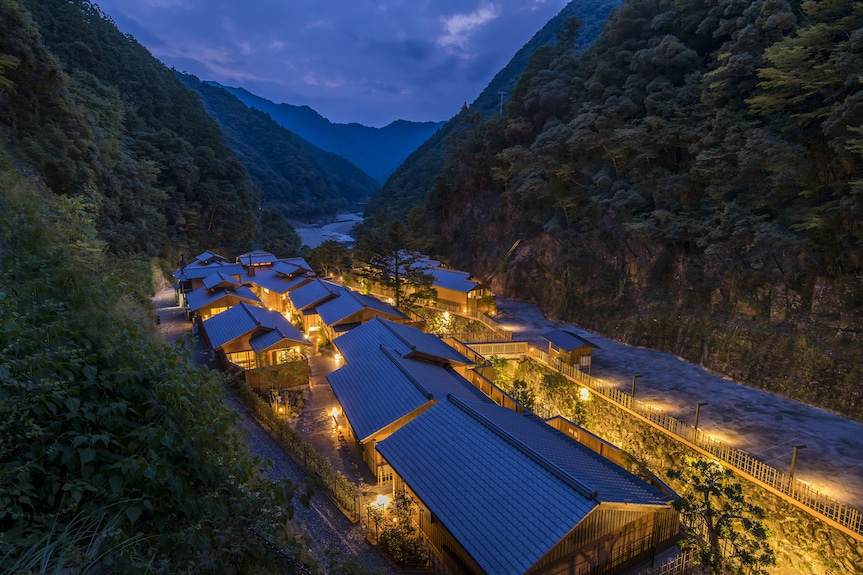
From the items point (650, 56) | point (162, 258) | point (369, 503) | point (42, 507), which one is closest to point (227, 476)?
point (42, 507)

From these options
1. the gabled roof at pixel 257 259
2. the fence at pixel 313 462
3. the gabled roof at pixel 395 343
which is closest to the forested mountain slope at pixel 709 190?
the gabled roof at pixel 395 343

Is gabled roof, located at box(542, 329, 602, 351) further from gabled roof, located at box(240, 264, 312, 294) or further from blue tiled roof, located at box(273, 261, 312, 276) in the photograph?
blue tiled roof, located at box(273, 261, 312, 276)

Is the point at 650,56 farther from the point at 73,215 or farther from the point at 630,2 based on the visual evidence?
the point at 73,215

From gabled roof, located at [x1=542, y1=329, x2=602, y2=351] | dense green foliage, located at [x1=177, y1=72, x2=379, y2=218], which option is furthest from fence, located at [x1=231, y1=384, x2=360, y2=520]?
dense green foliage, located at [x1=177, y1=72, x2=379, y2=218]

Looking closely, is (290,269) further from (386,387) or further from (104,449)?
(104,449)

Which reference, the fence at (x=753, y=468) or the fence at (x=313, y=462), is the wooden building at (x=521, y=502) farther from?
the fence at (x=753, y=468)

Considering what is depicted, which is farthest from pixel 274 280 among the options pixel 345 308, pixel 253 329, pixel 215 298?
pixel 253 329
